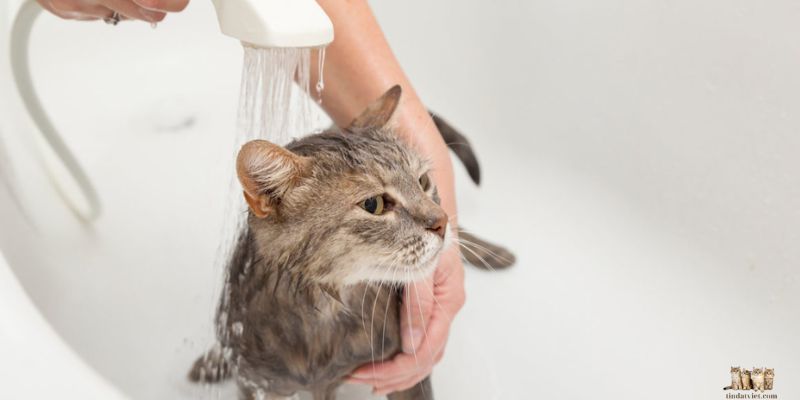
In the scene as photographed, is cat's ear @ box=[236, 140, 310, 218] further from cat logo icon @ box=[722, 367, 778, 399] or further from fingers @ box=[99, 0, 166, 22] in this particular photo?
cat logo icon @ box=[722, 367, 778, 399]

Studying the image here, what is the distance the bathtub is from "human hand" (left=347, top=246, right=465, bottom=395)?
0.22 metres

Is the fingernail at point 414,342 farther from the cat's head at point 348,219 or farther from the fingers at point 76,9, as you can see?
the fingers at point 76,9

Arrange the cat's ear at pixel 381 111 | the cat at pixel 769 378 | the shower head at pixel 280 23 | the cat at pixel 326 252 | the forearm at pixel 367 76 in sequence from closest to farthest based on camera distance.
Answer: the shower head at pixel 280 23, the cat at pixel 326 252, the cat's ear at pixel 381 111, the forearm at pixel 367 76, the cat at pixel 769 378

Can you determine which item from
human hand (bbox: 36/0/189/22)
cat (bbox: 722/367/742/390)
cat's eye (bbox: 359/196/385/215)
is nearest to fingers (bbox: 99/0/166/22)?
human hand (bbox: 36/0/189/22)

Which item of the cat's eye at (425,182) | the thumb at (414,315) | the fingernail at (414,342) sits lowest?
the fingernail at (414,342)

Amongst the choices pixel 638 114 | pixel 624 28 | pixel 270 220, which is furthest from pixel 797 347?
pixel 270 220

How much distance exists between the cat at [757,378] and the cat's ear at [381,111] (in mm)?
828

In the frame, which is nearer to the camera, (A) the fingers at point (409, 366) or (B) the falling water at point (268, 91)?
(B) the falling water at point (268, 91)

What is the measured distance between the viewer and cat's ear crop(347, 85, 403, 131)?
863mm

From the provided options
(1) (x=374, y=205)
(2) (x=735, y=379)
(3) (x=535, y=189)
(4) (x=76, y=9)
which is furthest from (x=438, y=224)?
(3) (x=535, y=189)

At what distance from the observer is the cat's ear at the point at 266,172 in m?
0.66

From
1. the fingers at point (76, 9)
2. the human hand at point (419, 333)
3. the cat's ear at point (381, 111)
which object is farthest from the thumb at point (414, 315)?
the fingers at point (76, 9)

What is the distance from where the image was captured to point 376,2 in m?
1.72

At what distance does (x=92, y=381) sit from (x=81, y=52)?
50.8 inches
